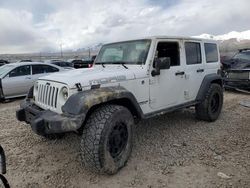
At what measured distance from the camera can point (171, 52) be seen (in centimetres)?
519

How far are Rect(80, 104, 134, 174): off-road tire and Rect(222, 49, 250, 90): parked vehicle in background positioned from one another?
759 cm

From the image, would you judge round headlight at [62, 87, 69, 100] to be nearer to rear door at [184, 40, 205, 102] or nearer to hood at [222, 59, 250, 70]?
rear door at [184, 40, 205, 102]

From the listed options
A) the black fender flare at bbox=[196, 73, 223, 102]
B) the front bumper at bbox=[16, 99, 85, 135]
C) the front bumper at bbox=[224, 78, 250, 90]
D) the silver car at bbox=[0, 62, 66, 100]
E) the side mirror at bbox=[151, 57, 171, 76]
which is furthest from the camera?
the front bumper at bbox=[224, 78, 250, 90]

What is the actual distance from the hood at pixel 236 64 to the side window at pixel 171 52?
19.9ft

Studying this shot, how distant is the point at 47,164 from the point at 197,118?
367 centimetres

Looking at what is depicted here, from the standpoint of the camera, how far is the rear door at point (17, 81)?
930 centimetres

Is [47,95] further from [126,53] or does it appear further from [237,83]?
[237,83]

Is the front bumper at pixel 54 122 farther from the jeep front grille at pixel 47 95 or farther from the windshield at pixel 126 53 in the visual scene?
the windshield at pixel 126 53

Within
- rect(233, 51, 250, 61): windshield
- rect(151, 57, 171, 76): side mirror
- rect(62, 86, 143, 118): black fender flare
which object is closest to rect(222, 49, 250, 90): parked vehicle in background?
rect(233, 51, 250, 61): windshield

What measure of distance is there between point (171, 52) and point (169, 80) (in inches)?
25.2

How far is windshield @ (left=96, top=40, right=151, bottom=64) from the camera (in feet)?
15.1

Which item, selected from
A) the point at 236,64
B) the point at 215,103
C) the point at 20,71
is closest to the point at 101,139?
the point at 215,103

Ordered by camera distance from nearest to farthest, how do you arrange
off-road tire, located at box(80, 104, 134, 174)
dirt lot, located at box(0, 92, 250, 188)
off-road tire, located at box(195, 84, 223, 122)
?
1. off-road tire, located at box(80, 104, 134, 174)
2. dirt lot, located at box(0, 92, 250, 188)
3. off-road tire, located at box(195, 84, 223, 122)

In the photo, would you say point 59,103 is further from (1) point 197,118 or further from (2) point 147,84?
(1) point 197,118
